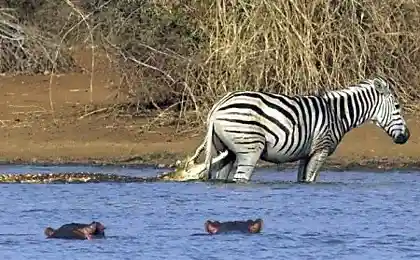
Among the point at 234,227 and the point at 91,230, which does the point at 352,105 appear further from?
the point at 91,230

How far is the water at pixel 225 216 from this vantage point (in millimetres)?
10031

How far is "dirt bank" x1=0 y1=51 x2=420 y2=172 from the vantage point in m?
15.5

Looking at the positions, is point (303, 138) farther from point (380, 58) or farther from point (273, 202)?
point (380, 58)

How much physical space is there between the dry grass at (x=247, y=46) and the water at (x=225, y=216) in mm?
1948

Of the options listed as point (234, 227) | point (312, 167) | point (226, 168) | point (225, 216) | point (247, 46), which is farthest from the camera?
point (247, 46)

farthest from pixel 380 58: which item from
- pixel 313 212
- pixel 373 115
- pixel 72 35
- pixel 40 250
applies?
pixel 40 250

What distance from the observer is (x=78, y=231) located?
1038 cm

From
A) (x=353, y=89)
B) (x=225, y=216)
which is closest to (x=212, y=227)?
(x=225, y=216)

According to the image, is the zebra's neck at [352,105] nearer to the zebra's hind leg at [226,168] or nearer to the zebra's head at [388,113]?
the zebra's head at [388,113]

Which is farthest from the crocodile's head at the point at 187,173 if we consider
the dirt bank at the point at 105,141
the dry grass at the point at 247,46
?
the dry grass at the point at 247,46

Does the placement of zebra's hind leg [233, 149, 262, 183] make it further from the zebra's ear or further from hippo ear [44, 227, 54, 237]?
hippo ear [44, 227, 54, 237]

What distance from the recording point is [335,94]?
13.9 meters

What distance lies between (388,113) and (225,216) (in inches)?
121

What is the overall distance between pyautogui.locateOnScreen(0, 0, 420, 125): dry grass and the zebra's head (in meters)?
1.82
